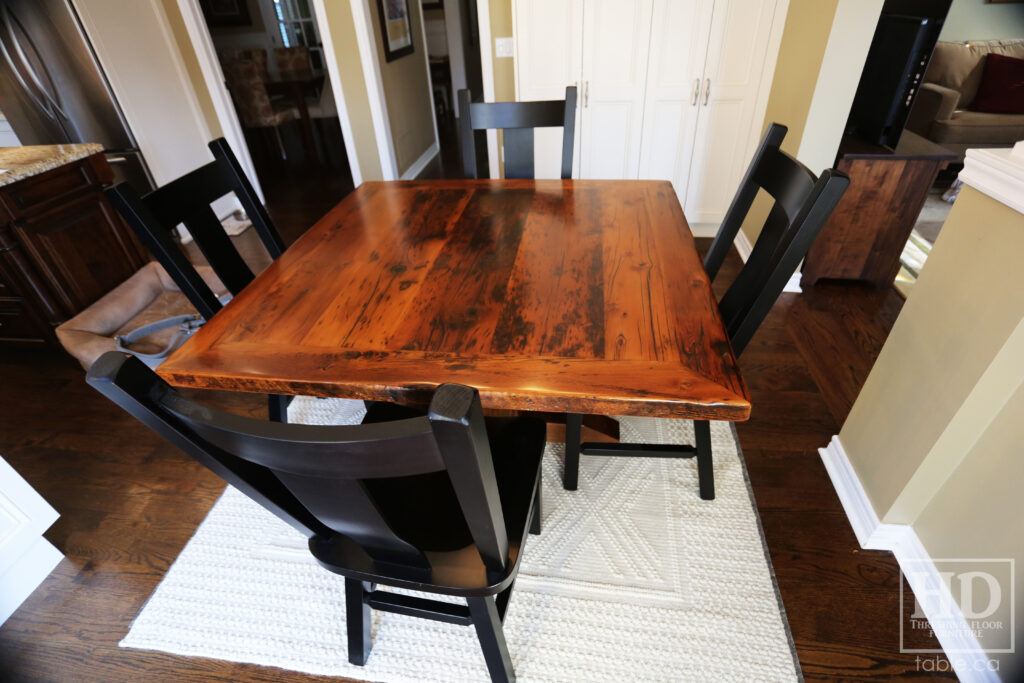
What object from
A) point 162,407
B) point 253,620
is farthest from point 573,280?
point 253,620

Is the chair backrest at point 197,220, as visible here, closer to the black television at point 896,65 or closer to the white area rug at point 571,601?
the white area rug at point 571,601

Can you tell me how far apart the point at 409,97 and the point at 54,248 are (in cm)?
283

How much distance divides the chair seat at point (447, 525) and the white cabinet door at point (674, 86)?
7.62ft

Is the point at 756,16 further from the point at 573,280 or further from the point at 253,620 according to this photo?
the point at 253,620

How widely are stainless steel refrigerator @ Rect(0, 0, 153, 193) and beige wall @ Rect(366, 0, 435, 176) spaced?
162 cm

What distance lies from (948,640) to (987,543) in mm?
278

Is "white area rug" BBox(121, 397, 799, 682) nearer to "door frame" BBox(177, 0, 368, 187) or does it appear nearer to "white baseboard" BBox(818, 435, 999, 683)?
"white baseboard" BBox(818, 435, 999, 683)

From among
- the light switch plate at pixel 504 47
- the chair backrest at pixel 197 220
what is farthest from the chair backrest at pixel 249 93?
the chair backrest at pixel 197 220

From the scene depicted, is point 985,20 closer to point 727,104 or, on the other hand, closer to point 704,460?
point 727,104

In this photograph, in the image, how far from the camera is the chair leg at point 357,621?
113 cm

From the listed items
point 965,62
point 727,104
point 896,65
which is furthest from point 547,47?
point 965,62

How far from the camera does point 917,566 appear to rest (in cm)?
128

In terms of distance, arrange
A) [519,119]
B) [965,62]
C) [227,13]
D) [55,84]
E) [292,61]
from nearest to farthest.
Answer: [519,119]
[55,84]
[965,62]
[292,61]
[227,13]

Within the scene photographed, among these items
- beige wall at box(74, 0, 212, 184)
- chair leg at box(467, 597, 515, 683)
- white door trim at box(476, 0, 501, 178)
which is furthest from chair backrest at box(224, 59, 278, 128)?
chair leg at box(467, 597, 515, 683)
